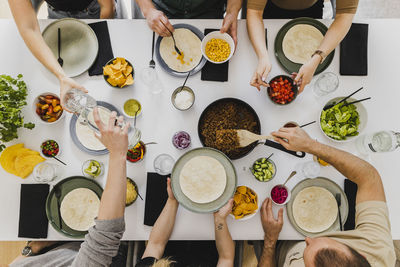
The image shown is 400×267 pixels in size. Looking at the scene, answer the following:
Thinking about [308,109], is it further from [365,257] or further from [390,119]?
[365,257]

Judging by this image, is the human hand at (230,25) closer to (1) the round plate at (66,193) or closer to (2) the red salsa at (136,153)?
(2) the red salsa at (136,153)

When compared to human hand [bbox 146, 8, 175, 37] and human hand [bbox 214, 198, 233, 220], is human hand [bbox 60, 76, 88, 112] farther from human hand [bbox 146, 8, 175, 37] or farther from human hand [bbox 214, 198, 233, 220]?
human hand [bbox 214, 198, 233, 220]

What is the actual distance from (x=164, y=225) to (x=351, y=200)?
1.03 meters

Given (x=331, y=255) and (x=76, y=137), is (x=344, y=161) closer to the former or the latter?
(x=331, y=255)

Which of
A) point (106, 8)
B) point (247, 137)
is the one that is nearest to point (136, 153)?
point (247, 137)

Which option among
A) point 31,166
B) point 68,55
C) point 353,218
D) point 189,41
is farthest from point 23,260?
point 353,218

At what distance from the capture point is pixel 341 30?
1.46 meters

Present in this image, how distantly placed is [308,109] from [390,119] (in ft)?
1.58

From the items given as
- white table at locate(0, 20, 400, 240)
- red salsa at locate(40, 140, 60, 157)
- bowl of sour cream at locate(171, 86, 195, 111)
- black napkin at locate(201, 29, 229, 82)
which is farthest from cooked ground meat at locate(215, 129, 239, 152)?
red salsa at locate(40, 140, 60, 157)

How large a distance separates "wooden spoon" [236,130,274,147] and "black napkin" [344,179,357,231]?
0.54 m

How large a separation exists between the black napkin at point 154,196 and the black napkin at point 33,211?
1.83ft

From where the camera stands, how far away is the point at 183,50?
156 cm

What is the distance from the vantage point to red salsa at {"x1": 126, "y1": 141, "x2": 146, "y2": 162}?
1462 millimetres

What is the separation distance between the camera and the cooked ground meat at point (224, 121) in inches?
57.0
